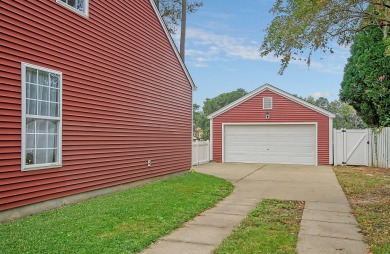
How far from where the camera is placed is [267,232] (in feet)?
16.1

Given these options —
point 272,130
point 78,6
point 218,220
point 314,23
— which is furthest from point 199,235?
point 272,130

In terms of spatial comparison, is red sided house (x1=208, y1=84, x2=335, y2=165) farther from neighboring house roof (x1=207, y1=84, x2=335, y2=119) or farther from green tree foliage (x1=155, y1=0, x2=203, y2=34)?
green tree foliage (x1=155, y1=0, x2=203, y2=34)

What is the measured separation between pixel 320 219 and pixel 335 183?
5091 millimetres

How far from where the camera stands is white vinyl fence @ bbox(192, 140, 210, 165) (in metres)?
16.9

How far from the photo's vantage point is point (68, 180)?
263 inches

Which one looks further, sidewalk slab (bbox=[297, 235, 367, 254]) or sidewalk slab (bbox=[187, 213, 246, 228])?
sidewalk slab (bbox=[187, 213, 246, 228])

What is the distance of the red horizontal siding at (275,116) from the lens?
17234 mm

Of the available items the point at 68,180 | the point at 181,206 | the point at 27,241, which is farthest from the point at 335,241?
the point at 68,180

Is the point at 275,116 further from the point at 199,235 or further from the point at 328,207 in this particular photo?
the point at 199,235

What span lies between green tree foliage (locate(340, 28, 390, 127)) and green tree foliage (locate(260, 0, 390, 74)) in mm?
6988

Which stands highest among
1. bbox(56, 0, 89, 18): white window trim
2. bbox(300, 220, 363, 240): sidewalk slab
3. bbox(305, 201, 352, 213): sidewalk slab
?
bbox(56, 0, 89, 18): white window trim

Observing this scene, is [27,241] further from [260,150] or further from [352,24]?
[260,150]

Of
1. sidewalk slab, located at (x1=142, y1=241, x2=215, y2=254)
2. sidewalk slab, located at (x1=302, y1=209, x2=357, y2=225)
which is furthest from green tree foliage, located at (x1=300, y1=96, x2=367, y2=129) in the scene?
sidewalk slab, located at (x1=142, y1=241, x2=215, y2=254)

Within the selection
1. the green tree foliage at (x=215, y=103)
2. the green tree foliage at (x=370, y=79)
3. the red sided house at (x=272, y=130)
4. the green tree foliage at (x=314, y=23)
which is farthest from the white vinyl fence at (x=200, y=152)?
the green tree foliage at (x=215, y=103)
